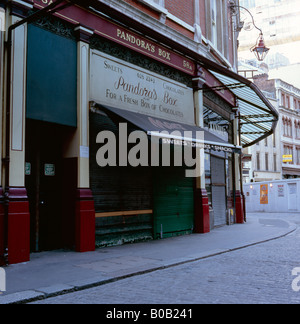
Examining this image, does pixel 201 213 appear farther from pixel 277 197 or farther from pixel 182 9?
pixel 277 197

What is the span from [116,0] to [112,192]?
4.88m

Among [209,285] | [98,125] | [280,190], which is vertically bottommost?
[209,285]

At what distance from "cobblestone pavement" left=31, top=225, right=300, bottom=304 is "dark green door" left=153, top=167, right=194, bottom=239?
3.42m

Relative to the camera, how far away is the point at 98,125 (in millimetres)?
9656

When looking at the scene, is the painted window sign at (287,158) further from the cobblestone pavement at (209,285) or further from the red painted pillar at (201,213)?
the cobblestone pavement at (209,285)

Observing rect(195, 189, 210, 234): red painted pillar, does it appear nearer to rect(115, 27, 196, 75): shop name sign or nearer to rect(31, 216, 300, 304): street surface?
rect(115, 27, 196, 75): shop name sign

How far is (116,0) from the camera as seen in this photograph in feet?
33.2

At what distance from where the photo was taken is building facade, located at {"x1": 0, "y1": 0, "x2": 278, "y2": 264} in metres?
7.56

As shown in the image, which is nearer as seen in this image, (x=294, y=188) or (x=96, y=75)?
(x=96, y=75)

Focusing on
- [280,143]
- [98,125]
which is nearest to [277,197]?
[280,143]

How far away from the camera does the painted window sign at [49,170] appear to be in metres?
9.18

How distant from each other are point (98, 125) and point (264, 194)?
22694 millimetres

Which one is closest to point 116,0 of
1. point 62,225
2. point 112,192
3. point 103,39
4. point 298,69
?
point 103,39
